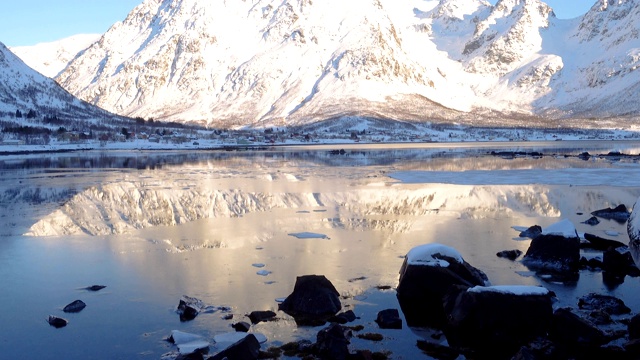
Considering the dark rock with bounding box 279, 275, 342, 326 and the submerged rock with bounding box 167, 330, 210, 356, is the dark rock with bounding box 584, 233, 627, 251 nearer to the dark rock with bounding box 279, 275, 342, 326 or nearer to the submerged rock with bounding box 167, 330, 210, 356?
the dark rock with bounding box 279, 275, 342, 326

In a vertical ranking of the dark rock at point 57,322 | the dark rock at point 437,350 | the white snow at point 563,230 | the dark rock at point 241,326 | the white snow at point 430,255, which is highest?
the white snow at point 563,230

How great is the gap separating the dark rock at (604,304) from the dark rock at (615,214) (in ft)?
42.8

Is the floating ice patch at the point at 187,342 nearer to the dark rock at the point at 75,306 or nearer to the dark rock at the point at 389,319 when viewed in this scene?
the dark rock at the point at 75,306

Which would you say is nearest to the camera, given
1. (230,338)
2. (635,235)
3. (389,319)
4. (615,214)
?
(230,338)

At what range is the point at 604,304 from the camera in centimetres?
1421

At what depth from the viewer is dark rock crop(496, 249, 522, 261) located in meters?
18.9

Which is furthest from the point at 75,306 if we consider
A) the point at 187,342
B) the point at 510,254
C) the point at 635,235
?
the point at 635,235

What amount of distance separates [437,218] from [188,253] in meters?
11.6

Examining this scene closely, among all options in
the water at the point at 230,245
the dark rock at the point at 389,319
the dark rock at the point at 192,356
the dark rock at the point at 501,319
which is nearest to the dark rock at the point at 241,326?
the water at the point at 230,245

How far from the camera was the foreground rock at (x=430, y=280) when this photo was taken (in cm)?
1466

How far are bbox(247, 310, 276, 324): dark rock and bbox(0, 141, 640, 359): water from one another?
30cm

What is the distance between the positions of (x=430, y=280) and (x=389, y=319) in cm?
218

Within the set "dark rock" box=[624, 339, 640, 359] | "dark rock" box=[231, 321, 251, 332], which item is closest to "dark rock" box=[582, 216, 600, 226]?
"dark rock" box=[624, 339, 640, 359]

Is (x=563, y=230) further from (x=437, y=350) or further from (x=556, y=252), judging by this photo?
(x=437, y=350)
